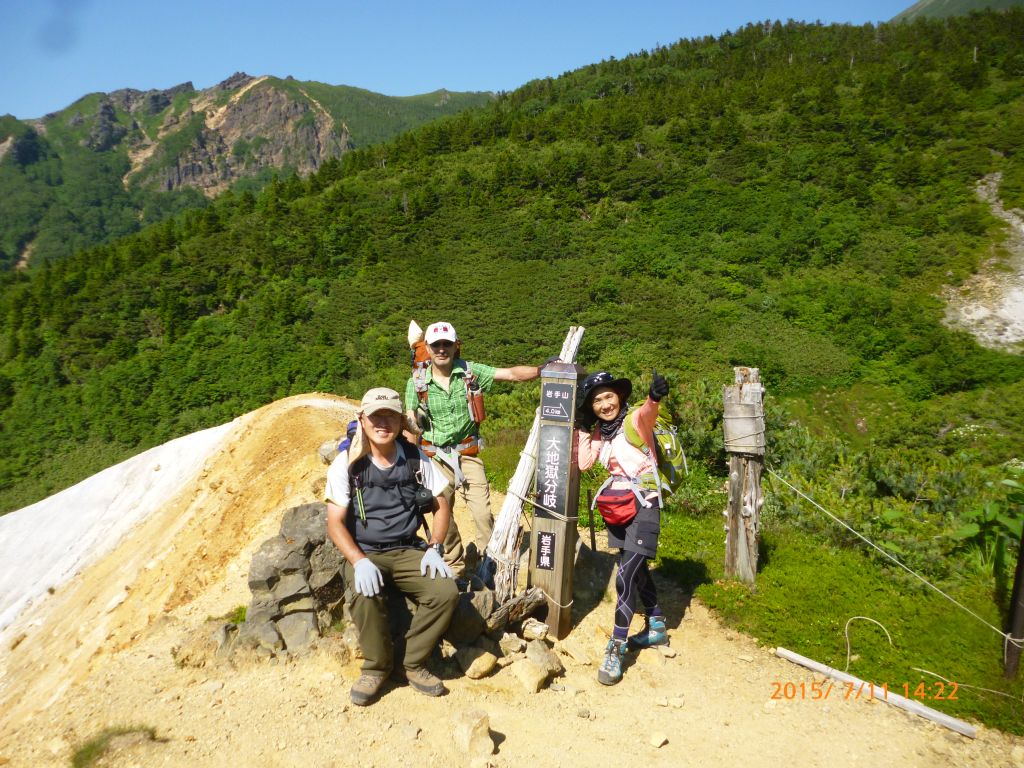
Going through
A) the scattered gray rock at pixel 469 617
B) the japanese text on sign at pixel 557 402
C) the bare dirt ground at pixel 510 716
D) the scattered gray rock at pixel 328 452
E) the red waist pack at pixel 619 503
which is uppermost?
the japanese text on sign at pixel 557 402

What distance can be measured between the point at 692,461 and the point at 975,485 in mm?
3083

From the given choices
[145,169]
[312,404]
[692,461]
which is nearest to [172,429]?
[312,404]

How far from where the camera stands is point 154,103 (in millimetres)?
141750

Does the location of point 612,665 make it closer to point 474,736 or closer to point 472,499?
point 474,736

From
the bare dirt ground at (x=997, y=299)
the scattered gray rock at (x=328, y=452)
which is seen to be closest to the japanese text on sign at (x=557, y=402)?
the scattered gray rock at (x=328, y=452)

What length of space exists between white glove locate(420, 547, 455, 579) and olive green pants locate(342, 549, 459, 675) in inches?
1.4

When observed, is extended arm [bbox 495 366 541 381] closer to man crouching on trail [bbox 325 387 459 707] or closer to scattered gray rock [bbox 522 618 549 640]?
man crouching on trail [bbox 325 387 459 707]

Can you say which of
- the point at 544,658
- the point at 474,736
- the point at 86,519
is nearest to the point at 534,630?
the point at 544,658

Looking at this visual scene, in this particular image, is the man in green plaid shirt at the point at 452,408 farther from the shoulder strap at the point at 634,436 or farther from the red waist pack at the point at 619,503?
the red waist pack at the point at 619,503

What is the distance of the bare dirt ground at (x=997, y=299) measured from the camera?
2255cm

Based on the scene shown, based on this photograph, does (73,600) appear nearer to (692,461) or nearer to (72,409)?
(692,461)

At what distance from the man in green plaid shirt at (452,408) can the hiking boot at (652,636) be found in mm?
1483

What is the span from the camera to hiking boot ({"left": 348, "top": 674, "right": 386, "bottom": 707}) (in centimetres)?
357

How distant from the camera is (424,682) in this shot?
371 centimetres
